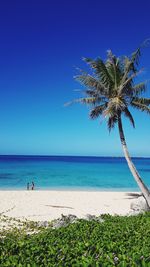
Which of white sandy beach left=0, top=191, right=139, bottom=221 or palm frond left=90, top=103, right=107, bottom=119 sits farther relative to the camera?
palm frond left=90, top=103, right=107, bottom=119

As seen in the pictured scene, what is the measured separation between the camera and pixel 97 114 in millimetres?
19391

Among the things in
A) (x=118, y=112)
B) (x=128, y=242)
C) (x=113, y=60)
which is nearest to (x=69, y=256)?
(x=128, y=242)

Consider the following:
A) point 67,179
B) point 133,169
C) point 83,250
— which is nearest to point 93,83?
point 133,169

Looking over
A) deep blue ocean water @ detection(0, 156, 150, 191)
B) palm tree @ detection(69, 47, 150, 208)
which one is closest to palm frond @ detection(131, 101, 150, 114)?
palm tree @ detection(69, 47, 150, 208)

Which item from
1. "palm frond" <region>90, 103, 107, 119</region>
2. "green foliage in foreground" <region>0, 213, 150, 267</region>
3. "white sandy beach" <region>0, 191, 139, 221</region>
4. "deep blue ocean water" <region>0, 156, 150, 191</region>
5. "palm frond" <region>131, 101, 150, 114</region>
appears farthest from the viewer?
"deep blue ocean water" <region>0, 156, 150, 191</region>

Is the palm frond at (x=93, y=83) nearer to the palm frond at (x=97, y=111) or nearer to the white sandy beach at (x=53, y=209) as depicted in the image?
the palm frond at (x=97, y=111)

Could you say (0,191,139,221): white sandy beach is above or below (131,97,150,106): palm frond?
below

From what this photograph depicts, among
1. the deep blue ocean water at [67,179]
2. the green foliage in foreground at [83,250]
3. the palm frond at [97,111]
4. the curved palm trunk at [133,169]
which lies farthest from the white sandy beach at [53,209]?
the deep blue ocean water at [67,179]

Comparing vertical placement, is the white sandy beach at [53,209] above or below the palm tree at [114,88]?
below

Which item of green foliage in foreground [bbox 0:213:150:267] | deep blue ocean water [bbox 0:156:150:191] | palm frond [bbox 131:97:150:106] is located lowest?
deep blue ocean water [bbox 0:156:150:191]

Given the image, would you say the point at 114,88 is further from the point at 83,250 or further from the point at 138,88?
the point at 83,250

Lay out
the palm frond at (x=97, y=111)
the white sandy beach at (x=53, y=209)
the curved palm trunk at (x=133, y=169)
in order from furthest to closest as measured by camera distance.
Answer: the palm frond at (x=97, y=111) < the curved palm trunk at (x=133, y=169) < the white sandy beach at (x=53, y=209)

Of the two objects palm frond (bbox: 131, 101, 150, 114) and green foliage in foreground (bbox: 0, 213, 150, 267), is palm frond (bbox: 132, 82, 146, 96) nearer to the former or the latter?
palm frond (bbox: 131, 101, 150, 114)

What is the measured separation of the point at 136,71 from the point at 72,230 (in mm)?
12524
